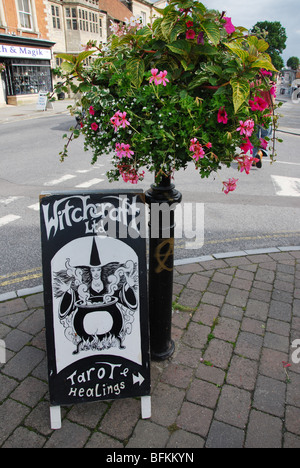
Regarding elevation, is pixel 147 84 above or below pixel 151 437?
above

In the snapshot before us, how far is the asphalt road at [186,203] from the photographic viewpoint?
189 inches

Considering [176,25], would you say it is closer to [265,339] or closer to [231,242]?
[265,339]

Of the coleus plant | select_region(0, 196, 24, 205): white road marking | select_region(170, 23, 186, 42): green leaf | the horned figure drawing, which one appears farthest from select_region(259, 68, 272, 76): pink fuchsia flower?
select_region(0, 196, 24, 205): white road marking

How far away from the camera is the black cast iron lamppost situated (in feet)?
7.98

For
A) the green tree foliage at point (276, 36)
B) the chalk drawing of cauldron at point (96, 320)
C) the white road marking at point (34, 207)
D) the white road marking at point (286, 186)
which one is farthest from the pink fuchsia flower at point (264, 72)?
the green tree foliage at point (276, 36)

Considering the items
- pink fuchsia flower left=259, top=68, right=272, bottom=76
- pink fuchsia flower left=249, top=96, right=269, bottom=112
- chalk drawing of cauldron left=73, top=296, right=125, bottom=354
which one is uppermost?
pink fuchsia flower left=259, top=68, right=272, bottom=76

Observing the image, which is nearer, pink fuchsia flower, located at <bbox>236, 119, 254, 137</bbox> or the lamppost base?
pink fuchsia flower, located at <bbox>236, 119, 254, 137</bbox>

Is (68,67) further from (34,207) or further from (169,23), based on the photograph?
(34,207)

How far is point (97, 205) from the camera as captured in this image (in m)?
2.26

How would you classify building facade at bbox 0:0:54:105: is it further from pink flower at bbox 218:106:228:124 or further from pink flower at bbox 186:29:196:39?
pink flower at bbox 218:106:228:124

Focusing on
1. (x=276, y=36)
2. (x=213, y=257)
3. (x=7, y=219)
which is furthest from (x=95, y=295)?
(x=276, y=36)

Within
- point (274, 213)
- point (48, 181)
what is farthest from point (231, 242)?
point (48, 181)

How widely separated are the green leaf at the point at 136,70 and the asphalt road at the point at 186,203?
148cm
